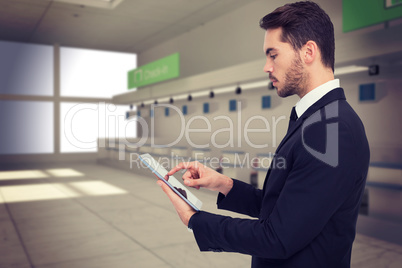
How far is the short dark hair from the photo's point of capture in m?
0.98

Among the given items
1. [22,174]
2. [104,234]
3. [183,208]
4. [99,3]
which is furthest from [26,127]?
[183,208]

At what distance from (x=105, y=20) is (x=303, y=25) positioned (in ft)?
34.4

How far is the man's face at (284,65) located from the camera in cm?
101

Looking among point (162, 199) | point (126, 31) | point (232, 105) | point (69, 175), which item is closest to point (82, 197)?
point (162, 199)

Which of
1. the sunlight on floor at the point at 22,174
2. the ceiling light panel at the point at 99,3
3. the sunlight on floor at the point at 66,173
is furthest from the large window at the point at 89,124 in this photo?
the ceiling light panel at the point at 99,3

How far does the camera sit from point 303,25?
0.98m

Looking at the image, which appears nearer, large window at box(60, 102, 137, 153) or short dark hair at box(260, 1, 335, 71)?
short dark hair at box(260, 1, 335, 71)

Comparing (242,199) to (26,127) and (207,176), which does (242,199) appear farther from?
(26,127)

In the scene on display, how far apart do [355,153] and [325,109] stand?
152 millimetres

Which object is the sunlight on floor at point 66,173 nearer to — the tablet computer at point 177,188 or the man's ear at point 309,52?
the tablet computer at point 177,188

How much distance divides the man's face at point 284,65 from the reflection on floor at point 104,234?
2623 mm

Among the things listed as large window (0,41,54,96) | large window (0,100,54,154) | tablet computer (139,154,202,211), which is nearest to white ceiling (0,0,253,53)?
large window (0,41,54,96)

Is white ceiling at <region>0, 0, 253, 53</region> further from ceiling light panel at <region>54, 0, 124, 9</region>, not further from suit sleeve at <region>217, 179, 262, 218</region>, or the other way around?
suit sleeve at <region>217, 179, 262, 218</region>

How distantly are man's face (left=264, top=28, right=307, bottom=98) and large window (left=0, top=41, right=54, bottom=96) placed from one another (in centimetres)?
1384
